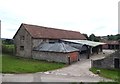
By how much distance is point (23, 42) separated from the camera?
45812 millimetres

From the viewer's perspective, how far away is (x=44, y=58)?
41.0 metres

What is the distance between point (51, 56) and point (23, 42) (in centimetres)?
928

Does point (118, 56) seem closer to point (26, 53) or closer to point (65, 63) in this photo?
point (65, 63)

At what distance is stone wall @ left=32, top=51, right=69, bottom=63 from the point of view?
38.3 meters

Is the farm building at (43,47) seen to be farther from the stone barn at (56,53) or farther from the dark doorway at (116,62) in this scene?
the dark doorway at (116,62)

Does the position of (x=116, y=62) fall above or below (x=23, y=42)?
A: below

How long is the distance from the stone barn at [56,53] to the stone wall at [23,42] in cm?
202

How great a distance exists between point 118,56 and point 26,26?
2284 centimetres

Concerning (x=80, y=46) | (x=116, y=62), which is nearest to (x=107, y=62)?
(x=116, y=62)

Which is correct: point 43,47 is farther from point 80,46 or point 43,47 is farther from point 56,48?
point 80,46

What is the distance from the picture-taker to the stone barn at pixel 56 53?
38.3 metres

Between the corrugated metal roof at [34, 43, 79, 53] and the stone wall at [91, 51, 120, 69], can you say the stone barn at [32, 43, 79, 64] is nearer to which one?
the corrugated metal roof at [34, 43, 79, 53]

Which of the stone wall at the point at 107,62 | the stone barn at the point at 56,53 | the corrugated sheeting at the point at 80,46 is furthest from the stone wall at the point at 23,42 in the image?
the stone wall at the point at 107,62

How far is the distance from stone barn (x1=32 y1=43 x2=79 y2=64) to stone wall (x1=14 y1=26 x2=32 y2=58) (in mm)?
2023
